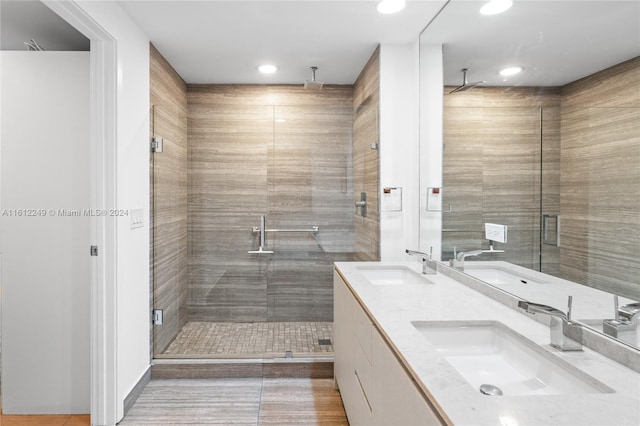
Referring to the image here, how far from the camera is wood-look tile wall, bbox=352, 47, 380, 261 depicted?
2912 mm

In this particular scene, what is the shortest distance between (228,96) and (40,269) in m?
2.14

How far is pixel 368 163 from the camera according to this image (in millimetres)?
3008

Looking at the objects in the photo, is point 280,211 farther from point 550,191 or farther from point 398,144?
point 550,191

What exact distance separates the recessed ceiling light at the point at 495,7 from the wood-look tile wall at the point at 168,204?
2.15m

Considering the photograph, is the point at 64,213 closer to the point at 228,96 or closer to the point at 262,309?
the point at 262,309

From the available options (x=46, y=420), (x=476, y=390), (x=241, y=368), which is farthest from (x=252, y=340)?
(x=476, y=390)

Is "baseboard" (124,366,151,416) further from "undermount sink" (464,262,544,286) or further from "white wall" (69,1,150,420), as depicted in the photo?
"undermount sink" (464,262,544,286)

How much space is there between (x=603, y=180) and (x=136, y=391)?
272 centimetres

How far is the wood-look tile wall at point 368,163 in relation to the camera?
9.55ft

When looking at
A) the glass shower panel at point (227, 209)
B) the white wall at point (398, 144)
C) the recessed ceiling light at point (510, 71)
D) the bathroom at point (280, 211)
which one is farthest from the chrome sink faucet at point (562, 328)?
the glass shower panel at point (227, 209)

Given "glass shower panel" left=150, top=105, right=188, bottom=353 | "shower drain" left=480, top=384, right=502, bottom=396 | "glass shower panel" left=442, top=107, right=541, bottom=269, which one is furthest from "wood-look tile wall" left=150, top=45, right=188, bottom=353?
"shower drain" left=480, top=384, right=502, bottom=396

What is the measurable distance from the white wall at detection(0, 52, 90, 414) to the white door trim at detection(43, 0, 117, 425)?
0.46ft

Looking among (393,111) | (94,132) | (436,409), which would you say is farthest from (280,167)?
(436,409)

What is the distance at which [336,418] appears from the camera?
236 cm
